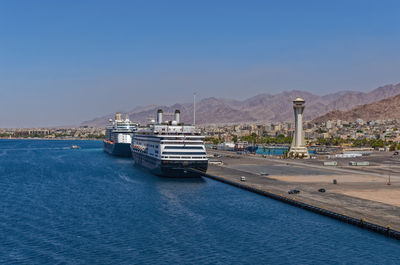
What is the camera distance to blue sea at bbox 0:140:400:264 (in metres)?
44.1

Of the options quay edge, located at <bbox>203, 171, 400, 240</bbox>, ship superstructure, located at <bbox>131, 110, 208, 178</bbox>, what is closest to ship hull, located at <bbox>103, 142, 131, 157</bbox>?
ship superstructure, located at <bbox>131, 110, 208, 178</bbox>

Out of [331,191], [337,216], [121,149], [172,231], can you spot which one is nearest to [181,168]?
[331,191]

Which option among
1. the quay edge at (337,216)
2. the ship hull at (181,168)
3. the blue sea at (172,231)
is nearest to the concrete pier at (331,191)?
the quay edge at (337,216)

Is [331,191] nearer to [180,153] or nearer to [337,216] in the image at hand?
[337,216]

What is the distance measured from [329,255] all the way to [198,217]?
20.0 meters

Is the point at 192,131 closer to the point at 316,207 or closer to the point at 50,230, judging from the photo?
the point at 316,207

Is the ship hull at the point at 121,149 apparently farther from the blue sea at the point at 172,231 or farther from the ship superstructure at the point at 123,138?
the blue sea at the point at 172,231

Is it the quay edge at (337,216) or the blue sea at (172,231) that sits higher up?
the quay edge at (337,216)

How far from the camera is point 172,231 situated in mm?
53094

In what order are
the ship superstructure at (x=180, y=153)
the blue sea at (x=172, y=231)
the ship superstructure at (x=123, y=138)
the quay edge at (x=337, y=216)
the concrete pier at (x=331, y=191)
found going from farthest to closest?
the ship superstructure at (x=123, y=138), the ship superstructure at (x=180, y=153), the concrete pier at (x=331, y=191), the quay edge at (x=337, y=216), the blue sea at (x=172, y=231)

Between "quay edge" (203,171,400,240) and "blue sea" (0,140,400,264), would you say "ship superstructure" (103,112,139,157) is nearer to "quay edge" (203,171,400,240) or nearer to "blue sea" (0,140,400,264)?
"blue sea" (0,140,400,264)

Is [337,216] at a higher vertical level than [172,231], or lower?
higher

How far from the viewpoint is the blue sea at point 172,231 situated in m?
44.1

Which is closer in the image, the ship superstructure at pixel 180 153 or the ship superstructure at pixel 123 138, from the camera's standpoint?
the ship superstructure at pixel 180 153
